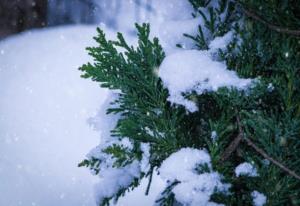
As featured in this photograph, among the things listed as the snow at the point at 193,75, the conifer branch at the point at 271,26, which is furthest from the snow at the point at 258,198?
the conifer branch at the point at 271,26

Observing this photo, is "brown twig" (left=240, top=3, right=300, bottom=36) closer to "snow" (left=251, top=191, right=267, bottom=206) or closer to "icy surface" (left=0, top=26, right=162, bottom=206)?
"snow" (left=251, top=191, right=267, bottom=206)

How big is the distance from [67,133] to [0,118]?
0.89 metres

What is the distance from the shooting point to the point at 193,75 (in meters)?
1.46

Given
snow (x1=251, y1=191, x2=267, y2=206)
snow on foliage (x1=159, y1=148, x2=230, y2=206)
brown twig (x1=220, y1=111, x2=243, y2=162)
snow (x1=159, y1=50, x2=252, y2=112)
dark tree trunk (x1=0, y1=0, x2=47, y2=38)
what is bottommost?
snow (x1=251, y1=191, x2=267, y2=206)

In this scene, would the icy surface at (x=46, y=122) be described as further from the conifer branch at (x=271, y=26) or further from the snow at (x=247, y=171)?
the conifer branch at (x=271, y=26)

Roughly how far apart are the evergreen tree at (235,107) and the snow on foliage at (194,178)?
0.02m

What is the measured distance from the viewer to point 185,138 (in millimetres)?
1600

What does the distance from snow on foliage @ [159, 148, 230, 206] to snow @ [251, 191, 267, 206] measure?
0.11m

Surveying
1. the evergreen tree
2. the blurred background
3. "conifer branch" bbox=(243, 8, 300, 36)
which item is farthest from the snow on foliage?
the blurred background

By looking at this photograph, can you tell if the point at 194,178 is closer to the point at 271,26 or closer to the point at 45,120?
the point at 271,26

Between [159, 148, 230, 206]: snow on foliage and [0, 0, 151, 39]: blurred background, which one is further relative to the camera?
[0, 0, 151, 39]: blurred background

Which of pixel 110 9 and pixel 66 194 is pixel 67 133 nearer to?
pixel 66 194

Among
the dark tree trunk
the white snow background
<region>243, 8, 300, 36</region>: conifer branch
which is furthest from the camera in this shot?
the dark tree trunk

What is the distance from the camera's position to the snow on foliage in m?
1.36
